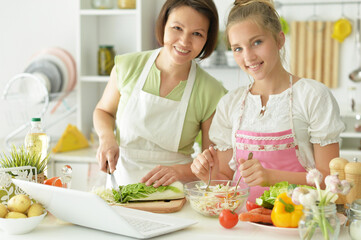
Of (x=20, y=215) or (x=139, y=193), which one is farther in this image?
(x=139, y=193)

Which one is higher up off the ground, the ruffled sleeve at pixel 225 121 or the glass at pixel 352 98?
the ruffled sleeve at pixel 225 121

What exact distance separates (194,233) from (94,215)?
0.26 meters

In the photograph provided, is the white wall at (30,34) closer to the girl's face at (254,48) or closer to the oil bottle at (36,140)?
the girl's face at (254,48)

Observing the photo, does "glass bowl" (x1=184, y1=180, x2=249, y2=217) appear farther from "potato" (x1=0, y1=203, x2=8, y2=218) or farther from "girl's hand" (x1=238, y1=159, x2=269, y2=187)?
"potato" (x1=0, y1=203, x2=8, y2=218)

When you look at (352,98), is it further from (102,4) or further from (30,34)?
(30,34)

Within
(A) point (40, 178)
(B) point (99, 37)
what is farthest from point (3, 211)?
(B) point (99, 37)

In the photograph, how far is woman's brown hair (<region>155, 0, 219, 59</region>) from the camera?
193 cm

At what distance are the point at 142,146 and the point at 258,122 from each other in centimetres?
54

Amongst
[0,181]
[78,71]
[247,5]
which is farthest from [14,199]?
[78,71]

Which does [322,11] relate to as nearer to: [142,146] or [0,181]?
[142,146]

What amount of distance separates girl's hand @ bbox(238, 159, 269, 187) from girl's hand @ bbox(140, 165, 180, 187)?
0.98ft

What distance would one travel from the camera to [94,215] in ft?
4.49

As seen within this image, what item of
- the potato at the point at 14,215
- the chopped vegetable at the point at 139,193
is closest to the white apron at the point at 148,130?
the chopped vegetable at the point at 139,193

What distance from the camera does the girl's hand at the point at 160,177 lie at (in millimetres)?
1740
